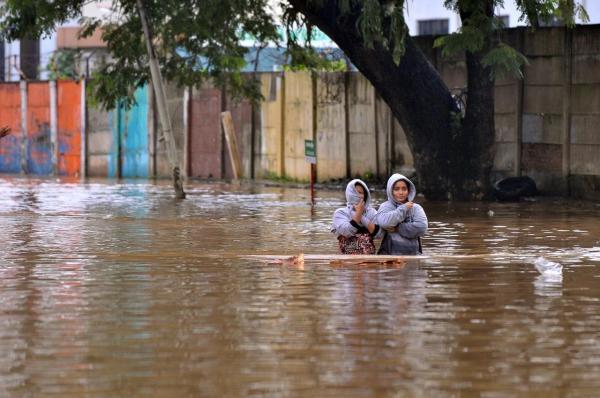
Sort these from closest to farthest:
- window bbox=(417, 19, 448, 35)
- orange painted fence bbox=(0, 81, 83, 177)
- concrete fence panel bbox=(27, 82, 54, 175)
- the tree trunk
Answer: the tree trunk
orange painted fence bbox=(0, 81, 83, 177)
concrete fence panel bbox=(27, 82, 54, 175)
window bbox=(417, 19, 448, 35)

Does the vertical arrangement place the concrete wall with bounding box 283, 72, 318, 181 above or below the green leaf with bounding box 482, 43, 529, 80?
below

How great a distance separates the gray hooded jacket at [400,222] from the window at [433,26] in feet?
91.9

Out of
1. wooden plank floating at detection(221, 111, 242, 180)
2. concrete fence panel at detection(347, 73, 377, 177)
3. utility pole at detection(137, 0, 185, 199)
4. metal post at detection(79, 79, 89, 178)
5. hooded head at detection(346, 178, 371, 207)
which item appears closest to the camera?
hooded head at detection(346, 178, 371, 207)

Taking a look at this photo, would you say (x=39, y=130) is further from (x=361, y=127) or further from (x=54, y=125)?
(x=361, y=127)

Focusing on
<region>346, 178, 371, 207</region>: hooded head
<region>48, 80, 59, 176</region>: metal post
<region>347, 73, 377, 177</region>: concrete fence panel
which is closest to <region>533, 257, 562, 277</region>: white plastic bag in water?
<region>346, 178, 371, 207</region>: hooded head

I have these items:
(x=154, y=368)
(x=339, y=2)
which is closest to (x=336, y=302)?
(x=154, y=368)

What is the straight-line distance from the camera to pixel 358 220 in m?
13.6

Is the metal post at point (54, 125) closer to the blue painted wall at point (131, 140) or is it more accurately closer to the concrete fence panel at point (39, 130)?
the concrete fence panel at point (39, 130)

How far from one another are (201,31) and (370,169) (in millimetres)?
5259

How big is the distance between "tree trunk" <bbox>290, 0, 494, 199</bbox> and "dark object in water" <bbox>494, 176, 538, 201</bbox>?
0.32 meters

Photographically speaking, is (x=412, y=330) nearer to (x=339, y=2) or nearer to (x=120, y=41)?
(x=339, y=2)

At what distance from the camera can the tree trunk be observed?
76.8ft

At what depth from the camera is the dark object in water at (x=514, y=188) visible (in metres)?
24.0

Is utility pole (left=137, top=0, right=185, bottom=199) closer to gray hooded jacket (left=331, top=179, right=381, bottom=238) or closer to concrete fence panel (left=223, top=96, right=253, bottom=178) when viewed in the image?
concrete fence panel (left=223, top=96, right=253, bottom=178)
